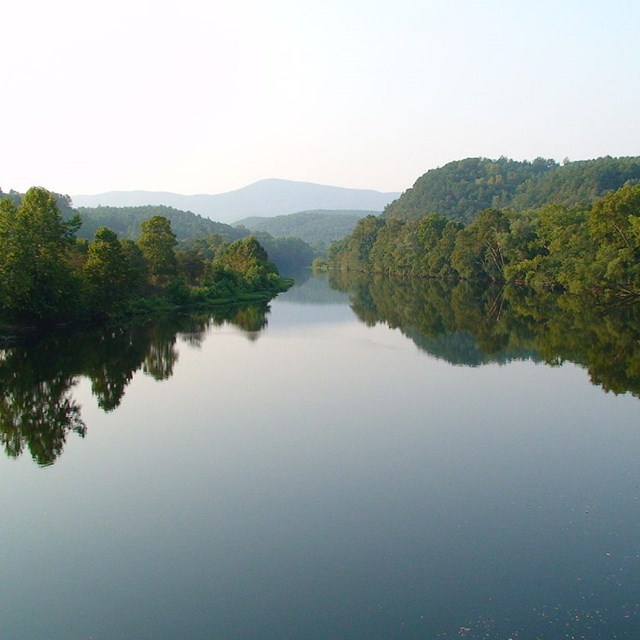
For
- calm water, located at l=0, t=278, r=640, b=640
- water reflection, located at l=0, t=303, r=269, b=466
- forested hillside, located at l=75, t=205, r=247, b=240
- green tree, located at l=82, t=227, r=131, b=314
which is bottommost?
calm water, located at l=0, t=278, r=640, b=640

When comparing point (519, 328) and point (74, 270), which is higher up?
point (74, 270)

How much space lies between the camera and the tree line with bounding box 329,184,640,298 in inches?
2068

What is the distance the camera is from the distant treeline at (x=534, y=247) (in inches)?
2069

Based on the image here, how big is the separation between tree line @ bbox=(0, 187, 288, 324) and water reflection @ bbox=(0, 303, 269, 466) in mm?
2417

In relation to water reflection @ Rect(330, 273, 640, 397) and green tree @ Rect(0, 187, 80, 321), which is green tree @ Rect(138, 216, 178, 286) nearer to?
green tree @ Rect(0, 187, 80, 321)

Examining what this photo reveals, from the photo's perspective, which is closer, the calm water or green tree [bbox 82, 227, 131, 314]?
the calm water

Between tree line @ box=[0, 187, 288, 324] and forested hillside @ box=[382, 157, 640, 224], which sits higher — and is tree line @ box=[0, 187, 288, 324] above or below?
below

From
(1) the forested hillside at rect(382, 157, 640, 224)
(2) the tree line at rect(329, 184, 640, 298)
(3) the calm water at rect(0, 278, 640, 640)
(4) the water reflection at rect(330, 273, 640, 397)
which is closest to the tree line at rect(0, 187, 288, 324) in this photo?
(3) the calm water at rect(0, 278, 640, 640)

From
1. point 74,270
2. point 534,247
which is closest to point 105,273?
point 74,270

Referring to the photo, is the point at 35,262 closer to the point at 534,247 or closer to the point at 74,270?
the point at 74,270

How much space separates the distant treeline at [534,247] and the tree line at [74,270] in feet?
111

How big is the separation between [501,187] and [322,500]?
17225 cm

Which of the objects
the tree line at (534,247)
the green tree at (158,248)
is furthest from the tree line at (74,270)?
the tree line at (534,247)

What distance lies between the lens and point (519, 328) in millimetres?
41562
